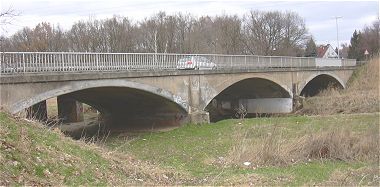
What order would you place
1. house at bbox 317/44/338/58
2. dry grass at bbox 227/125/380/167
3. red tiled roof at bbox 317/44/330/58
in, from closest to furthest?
dry grass at bbox 227/125/380/167, red tiled roof at bbox 317/44/330/58, house at bbox 317/44/338/58

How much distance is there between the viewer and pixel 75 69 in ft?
62.8

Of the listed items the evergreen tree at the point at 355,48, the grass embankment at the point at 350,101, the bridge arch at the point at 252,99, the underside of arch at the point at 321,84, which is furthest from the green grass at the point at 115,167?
the evergreen tree at the point at 355,48

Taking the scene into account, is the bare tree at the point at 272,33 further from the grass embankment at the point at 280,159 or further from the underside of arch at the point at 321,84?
the grass embankment at the point at 280,159

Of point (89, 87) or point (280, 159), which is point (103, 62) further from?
point (280, 159)

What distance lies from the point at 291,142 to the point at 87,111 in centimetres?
3034

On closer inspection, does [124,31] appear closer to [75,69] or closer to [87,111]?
[87,111]

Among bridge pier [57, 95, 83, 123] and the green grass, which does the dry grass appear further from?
bridge pier [57, 95, 83, 123]

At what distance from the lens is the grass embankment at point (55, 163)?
27.4 feet

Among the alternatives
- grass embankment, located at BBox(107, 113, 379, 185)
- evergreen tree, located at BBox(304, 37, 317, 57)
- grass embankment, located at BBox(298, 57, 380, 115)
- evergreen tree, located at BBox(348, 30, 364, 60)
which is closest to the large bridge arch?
grass embankment, located at BBox(107, 113, 379, 185)

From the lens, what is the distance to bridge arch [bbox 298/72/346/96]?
42875mm

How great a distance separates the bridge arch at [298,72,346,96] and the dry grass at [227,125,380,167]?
86.2ft

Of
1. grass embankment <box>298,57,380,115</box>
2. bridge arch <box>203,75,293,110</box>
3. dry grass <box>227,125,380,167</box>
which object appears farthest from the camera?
grass embankment <box>298,57,380,115</box>

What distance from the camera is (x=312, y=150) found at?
45.4 feet

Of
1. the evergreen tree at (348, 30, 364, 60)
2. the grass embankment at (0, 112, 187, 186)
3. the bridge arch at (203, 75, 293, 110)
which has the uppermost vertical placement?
Answer: the evergreen tree at (348, 30, 364, 60)
